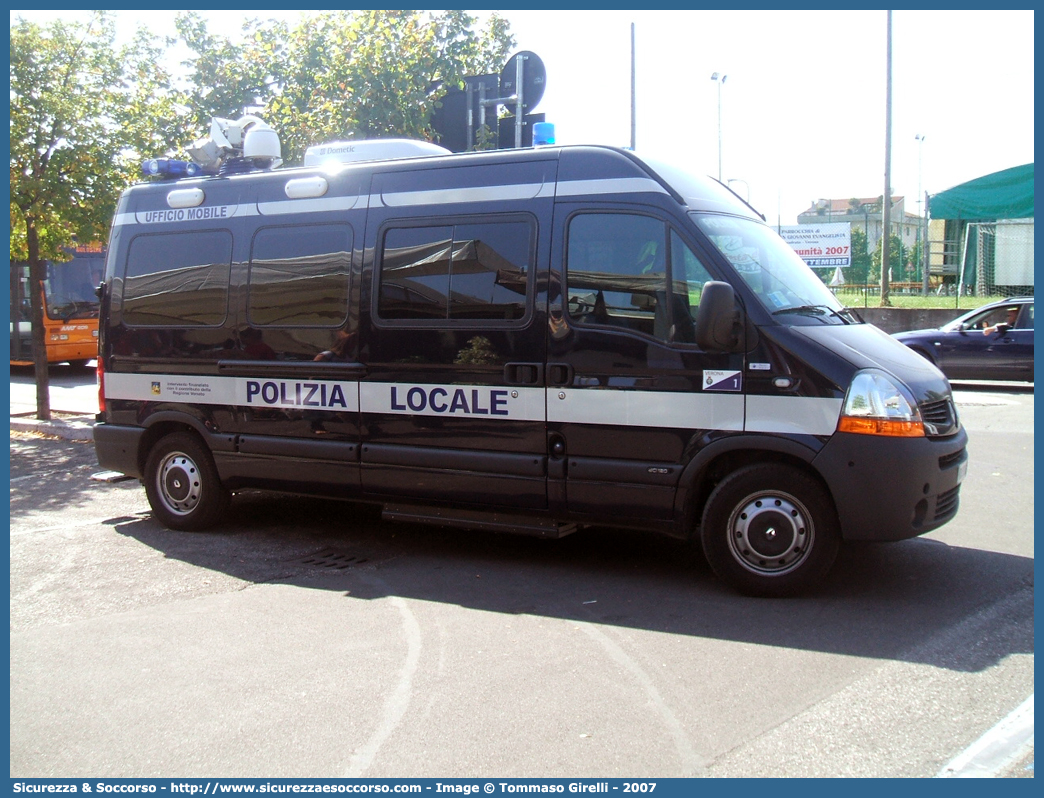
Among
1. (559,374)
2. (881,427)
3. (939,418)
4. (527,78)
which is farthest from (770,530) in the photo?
(527,78)

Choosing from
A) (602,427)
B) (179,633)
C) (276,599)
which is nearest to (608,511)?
(602,427)

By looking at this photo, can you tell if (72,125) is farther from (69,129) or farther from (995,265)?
(995,265)

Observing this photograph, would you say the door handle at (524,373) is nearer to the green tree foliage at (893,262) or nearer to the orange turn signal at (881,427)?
the orange turn signal at (881,427)

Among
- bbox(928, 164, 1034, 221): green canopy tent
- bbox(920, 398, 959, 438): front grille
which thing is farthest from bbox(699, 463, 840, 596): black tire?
bbox(928, 164, 1034, 221): green canopy tent

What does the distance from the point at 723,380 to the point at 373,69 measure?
8.82 m

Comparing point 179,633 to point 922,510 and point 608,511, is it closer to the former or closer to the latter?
point 608,511

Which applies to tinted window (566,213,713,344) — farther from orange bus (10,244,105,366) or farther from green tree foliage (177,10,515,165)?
orange bus (10,244,105,366)

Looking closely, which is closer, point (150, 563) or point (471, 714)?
point (471, 714)

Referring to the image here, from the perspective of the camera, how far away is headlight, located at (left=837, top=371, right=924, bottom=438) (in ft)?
17.5

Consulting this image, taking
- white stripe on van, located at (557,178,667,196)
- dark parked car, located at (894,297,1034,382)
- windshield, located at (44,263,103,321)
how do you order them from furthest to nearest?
1. windshield, located at (44,263,103,321)
2. dark parked car, located at (894,297,1034,382)
3. white stripe on van, located at (557,178,667,196)

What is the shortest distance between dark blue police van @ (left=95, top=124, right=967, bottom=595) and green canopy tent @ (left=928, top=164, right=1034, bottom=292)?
2370cm

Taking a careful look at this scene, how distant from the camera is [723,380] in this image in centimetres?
563

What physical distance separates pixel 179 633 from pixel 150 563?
162 cm
